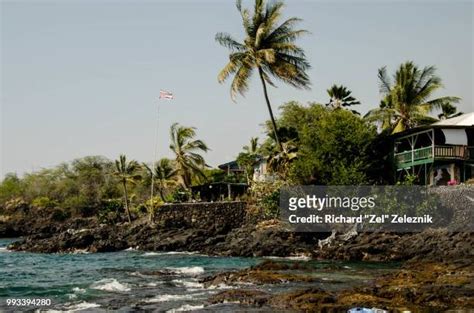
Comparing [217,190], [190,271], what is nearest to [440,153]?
[190,271]

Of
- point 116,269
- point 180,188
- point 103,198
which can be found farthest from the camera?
point 103,198

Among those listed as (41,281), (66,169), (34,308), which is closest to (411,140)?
(41,281)

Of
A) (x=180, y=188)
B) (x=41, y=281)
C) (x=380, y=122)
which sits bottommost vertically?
(x=41, y=281)

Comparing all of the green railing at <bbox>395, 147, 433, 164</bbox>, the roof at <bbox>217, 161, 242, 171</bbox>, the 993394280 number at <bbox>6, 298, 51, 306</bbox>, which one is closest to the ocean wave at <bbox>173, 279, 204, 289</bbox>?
the 993394280 number at <bbox>6, 298, 51, 306</bbox>

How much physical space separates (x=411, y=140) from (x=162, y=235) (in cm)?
1800

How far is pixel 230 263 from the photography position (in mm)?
31047

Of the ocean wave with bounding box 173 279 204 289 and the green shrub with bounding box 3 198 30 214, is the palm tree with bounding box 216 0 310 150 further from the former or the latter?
the green shrub with bounding box 3 198 30 214

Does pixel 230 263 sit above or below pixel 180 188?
below

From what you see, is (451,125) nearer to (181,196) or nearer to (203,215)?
(203,215)

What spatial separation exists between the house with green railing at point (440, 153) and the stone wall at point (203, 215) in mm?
11422

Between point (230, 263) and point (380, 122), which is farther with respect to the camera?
point (380, 122)

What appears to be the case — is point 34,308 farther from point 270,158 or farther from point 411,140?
point 411,140

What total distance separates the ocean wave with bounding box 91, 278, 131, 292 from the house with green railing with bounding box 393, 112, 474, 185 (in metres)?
22.5

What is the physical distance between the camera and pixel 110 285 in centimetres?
2278
